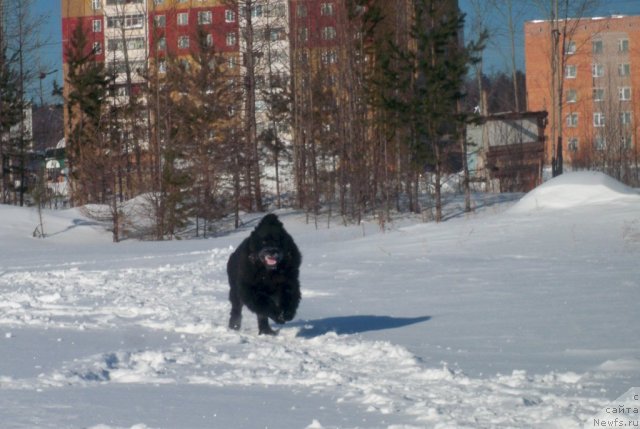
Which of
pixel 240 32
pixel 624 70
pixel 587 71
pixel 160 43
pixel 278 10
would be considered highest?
pixel 278 10

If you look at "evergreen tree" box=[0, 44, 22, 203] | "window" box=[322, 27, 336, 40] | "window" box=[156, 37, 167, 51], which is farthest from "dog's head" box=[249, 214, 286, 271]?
"evergreen tree" box=[0, 44, 22, 203]

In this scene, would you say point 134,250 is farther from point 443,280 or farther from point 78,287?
point 443,280

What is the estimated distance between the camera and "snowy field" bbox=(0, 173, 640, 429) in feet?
21.1

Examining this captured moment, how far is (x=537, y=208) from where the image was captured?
905 inches

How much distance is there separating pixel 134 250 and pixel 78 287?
9.74 m

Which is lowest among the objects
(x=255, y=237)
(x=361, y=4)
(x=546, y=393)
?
(x=546, y=393)

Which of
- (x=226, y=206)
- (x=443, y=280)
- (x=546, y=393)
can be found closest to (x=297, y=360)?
(x=546, y=393)

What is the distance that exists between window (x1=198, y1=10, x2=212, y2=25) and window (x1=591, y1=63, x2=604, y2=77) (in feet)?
107

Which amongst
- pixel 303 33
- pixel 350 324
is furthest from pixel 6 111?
pixel 350 324

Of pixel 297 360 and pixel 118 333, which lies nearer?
pixel 297 360

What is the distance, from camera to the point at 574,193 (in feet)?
75.3

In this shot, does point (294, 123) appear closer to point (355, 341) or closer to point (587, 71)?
point (355, 341)

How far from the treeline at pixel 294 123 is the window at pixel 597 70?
108 ft

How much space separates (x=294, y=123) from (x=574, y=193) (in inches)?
782
